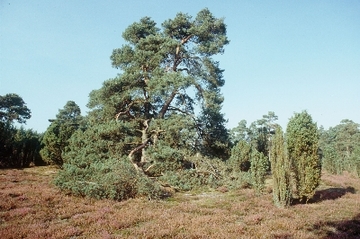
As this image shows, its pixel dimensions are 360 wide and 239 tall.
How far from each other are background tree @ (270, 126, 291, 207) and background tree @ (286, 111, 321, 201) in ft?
4.78

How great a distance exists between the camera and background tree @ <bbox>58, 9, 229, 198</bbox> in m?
19.8

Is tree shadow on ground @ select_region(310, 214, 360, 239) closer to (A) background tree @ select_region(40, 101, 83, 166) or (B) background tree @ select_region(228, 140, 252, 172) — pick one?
(B) background tree @ select_region(228, 140, 252, 172)

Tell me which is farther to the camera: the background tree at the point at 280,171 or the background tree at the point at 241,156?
the background tree at the point at 241,156

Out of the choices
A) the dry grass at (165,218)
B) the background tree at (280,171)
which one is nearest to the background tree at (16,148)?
the dry grass at (165,218)

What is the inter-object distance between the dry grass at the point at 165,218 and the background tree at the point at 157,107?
3465 millimetres

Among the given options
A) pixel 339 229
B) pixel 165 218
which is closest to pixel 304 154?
pixel 339 229

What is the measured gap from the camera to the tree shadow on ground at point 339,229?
8375 millimetres

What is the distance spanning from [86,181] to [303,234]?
1247cm

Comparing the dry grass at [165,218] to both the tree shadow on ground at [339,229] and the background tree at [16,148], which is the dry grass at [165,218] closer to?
the tree shadow on ground at [339,229]

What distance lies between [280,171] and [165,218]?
670 cm

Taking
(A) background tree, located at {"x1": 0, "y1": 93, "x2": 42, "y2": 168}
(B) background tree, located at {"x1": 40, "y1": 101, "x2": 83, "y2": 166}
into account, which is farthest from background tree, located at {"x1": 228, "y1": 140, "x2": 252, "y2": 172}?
(A) background tree, located at {"x1": 0, "y1": 93, "x2": 42, "y2": 168}

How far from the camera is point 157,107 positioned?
1034 inches

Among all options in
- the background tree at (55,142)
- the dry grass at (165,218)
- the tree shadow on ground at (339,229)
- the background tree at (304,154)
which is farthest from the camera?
the background tree at (55,142)

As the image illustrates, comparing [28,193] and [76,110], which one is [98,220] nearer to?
[28,193]
